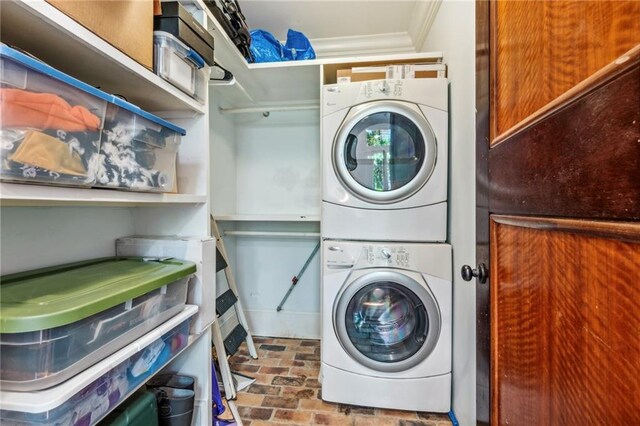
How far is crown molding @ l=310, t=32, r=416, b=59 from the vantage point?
6.98ft

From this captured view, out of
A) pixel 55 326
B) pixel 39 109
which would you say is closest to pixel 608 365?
pixel 55 326

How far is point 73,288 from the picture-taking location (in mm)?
729

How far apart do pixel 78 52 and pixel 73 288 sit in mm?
644

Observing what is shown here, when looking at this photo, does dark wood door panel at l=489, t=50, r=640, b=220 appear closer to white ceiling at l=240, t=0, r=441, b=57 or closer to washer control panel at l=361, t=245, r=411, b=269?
washer control panel at l=361, t=245, r=411, b=269

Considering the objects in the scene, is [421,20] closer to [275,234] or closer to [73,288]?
[275,234]

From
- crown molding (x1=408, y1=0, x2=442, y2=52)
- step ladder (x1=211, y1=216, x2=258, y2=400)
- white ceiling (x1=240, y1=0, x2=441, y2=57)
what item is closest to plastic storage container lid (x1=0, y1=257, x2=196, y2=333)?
step ladder (x1=211, y1=216, x2=258, y2=400)

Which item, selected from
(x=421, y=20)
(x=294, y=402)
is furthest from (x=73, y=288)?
(x=421, y=20)

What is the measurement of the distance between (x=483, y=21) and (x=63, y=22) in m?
1.06

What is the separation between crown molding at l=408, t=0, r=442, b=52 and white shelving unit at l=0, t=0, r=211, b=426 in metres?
1.47

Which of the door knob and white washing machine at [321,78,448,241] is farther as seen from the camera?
white washing machine at [321,78,448,241]

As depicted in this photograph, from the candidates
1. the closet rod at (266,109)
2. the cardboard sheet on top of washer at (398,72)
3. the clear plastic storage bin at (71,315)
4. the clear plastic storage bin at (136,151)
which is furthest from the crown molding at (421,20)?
the clear plastic storage bin at (71,315)

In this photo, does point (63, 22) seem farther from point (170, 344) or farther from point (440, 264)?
point (440, 264)

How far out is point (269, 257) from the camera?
247cm

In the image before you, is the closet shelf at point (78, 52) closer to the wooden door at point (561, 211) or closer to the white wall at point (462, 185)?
the wooden door at point (561, 211)
